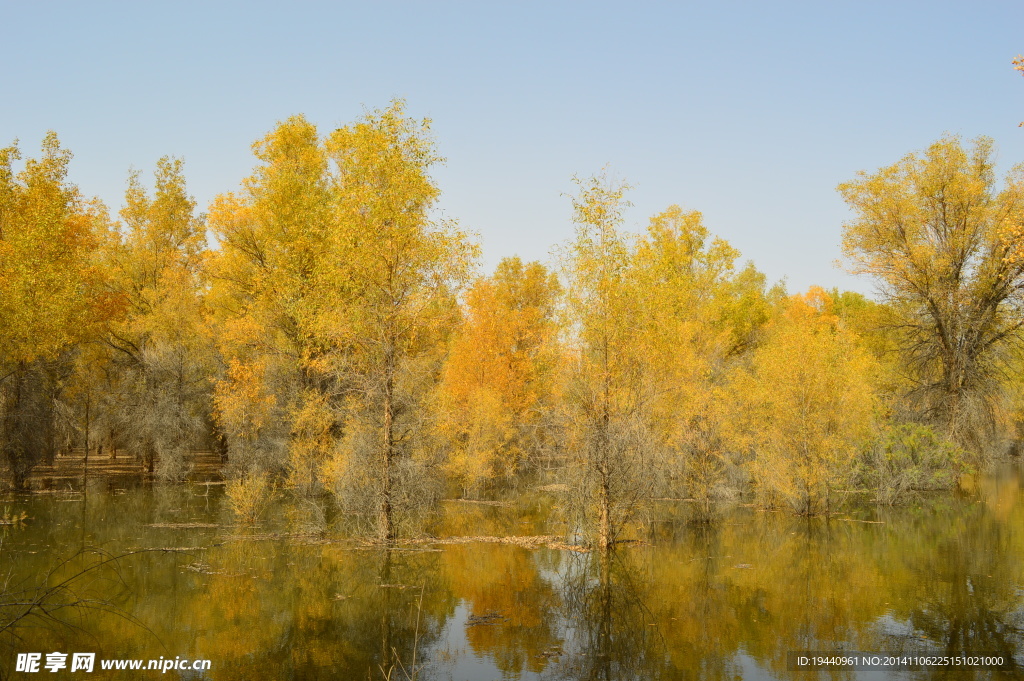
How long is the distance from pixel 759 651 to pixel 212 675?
8271mm

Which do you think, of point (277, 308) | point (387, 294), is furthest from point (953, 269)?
point (277, 308)

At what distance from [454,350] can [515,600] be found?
26.3 meters

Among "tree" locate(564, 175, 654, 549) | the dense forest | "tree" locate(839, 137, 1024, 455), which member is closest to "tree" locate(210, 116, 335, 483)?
the dense forest

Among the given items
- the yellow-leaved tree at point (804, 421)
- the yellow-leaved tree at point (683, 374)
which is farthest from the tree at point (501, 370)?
the yellow-leaved tree at point (804, 421)

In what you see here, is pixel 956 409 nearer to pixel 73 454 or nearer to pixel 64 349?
pixel 64 349

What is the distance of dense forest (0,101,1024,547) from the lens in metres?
20.6

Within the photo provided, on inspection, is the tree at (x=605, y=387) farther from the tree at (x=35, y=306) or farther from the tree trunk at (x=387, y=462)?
the tree at (x=35, y=306)

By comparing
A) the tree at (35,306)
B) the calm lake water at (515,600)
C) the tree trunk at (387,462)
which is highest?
the tree at (35,306)

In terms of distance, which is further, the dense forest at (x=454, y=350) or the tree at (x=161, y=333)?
the tree at (x=161, y=333)

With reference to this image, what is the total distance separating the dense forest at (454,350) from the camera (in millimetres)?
20594

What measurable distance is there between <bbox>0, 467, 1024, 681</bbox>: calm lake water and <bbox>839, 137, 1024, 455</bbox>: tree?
35.2 feet

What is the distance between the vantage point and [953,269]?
3306cm

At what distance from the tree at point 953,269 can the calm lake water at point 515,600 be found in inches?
423

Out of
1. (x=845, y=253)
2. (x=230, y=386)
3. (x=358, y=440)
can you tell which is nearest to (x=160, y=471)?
(x=230, y=386)
